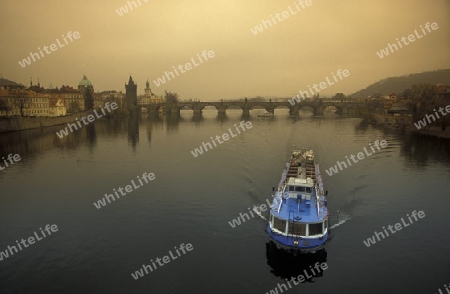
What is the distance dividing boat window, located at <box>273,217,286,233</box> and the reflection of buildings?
1.53m

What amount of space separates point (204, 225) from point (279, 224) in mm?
7297

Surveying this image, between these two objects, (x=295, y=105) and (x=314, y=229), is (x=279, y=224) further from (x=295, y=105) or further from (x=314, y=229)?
(x=295, y=105)

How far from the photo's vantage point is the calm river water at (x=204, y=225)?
22594 mm

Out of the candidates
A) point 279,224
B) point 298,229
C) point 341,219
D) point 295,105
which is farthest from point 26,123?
point 295,105

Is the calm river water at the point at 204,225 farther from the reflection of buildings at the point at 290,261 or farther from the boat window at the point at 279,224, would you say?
the boat window at the point at 279,224

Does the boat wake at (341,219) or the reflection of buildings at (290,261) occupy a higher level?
the reflection of buildings at (290,261)

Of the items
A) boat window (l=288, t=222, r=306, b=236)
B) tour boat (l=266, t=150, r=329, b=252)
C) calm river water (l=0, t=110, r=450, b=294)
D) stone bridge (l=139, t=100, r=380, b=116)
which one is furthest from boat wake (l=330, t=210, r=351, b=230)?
stone bridge (l=139, t=100, r=380, b=116)

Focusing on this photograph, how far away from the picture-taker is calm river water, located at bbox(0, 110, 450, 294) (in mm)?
22594

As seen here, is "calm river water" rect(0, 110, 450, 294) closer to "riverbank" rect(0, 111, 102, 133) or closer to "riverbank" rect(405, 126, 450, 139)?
"riverbank" rect(405, 126, 450, 139)

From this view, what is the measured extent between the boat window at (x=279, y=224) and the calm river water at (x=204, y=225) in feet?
5.61

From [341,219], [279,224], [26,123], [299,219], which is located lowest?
[341,219]

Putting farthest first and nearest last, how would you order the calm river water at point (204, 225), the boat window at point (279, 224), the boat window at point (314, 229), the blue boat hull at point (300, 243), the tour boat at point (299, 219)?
1. the boat window at point (279, 224)
2. the boat window at point (314, 229)
3. the tour boat at point (299, 219)
4. the blue boat hull at point (300, 243)
5. the calm river water at point (204, 225)

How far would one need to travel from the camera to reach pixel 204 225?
30.3m

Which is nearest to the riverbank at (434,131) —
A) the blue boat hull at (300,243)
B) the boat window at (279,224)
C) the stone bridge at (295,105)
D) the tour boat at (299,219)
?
the tour boat at (299,219)
